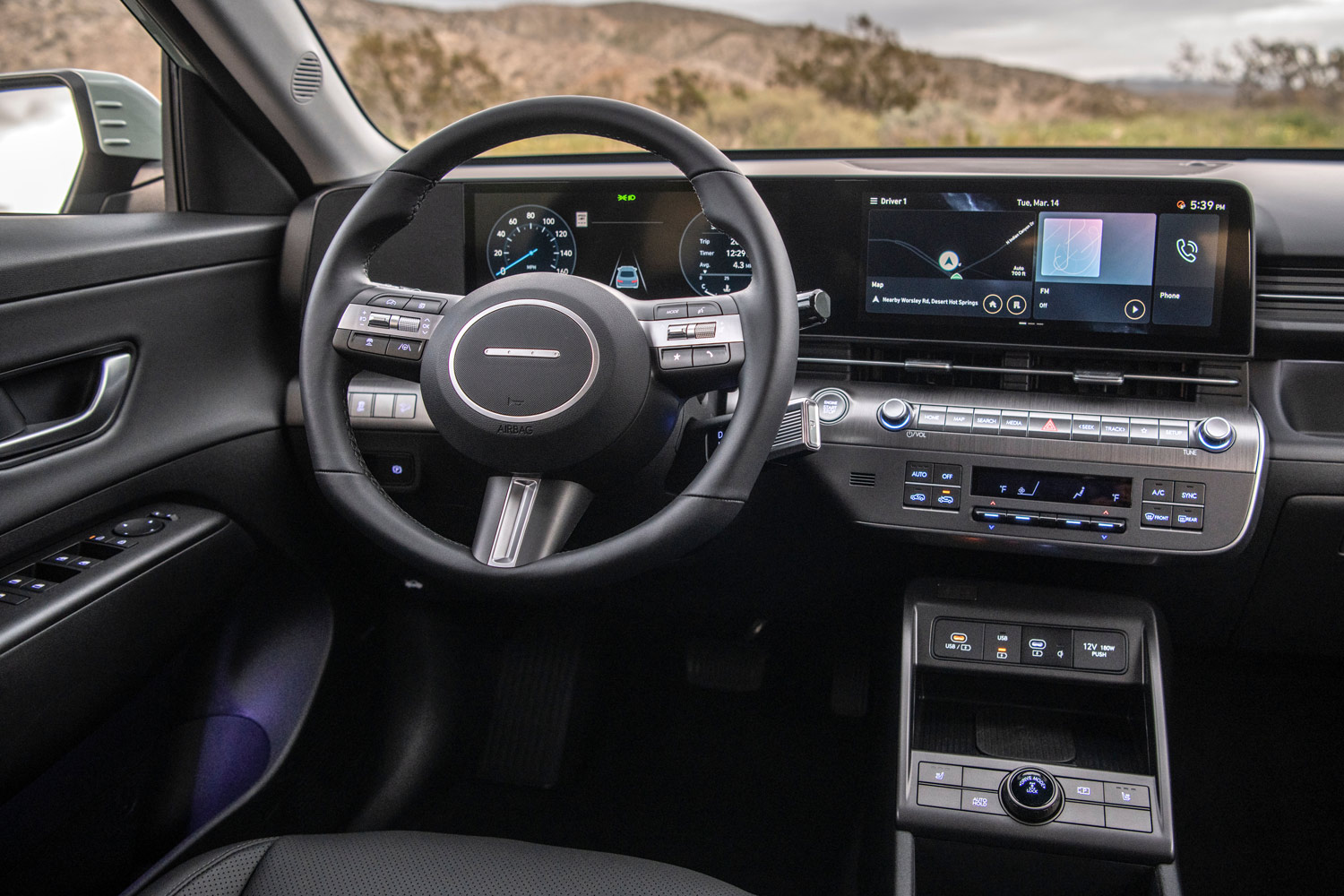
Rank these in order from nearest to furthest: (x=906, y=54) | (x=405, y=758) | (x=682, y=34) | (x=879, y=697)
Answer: (x=879, y=697) → (x=405, y=758) → (x=906, y=54) → (x=682, y=34)

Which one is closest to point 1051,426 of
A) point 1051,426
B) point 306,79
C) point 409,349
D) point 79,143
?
point 1051,426

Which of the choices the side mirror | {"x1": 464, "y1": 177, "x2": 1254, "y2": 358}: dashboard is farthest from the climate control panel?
the side mirror

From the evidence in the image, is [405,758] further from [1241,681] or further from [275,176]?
[1241,681]

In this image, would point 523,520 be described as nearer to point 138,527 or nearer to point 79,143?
point 138,527

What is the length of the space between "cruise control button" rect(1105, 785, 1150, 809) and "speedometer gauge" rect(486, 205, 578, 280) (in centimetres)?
115

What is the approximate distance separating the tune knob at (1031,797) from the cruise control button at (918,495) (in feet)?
1.37

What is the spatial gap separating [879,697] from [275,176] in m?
1.45

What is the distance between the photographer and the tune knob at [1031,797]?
4.64 ft

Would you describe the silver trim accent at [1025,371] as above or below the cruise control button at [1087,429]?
above

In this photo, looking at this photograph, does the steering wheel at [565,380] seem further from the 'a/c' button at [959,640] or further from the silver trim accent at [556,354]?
the 'a/c' button at [959,640]

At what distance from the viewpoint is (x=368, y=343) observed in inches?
49.4

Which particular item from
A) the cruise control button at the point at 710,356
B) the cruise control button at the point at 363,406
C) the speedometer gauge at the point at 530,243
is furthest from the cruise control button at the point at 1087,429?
the cruise control button at the point at 363,406

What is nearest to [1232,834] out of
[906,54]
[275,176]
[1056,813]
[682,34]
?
[1056,813]

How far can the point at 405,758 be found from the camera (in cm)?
199
